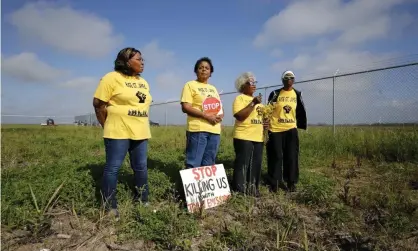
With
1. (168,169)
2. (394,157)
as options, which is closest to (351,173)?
(394,157)

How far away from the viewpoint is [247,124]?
13.6 feet

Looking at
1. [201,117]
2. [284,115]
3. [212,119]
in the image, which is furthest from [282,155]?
[201,117]

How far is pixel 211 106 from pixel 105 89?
1326 millimetres

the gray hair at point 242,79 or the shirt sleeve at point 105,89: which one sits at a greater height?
the gray hair at point 242,79

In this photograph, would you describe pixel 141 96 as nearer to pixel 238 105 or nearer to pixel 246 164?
pixel 238 105

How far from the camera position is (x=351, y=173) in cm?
532

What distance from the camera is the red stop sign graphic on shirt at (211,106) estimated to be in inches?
152

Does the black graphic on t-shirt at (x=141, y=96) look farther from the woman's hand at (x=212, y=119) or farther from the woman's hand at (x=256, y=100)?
the woman's hand at (x=256, y=100)

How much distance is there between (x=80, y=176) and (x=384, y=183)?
437cm

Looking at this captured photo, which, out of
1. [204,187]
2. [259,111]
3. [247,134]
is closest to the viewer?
[204,187]

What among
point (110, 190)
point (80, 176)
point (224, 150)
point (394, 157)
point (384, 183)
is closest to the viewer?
point (110, 190)

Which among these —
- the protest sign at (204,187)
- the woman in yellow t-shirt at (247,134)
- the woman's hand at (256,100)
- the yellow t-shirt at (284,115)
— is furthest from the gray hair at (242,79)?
the protest sign at (204,187)

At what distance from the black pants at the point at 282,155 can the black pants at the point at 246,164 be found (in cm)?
41

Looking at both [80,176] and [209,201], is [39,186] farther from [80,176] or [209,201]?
[209,201]
